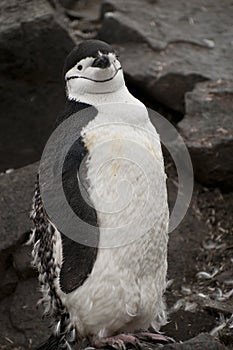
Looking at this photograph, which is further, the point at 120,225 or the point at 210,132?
the point at 210,132

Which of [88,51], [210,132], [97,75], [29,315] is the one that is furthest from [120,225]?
[210,132]

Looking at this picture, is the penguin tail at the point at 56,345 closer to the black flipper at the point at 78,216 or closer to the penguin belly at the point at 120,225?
the penguin belly at the point at 120,225

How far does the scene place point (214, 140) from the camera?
520 centimetres

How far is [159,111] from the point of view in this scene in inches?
236

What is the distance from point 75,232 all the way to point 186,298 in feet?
4.03

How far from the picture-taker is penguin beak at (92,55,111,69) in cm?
369

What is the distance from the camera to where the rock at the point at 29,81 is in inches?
223

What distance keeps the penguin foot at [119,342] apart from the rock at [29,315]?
999 mm

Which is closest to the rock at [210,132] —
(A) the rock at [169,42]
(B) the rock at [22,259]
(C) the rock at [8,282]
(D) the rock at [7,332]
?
(A) the rock at [169,42]

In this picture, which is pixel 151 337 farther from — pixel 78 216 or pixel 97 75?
pixel 97 75

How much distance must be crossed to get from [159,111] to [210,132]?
2.54 feet

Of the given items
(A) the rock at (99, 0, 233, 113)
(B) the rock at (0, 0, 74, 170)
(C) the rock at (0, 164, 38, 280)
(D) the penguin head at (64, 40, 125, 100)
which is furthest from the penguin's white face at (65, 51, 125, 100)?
(A) the rock at (99, 0, 233, 113)

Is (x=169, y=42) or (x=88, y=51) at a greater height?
(x=88, y=51)

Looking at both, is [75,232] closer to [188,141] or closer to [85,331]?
[85,331]
